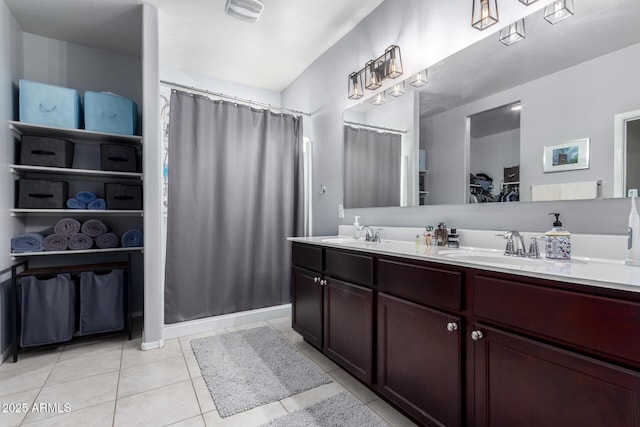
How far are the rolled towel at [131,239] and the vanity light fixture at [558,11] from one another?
314 cm

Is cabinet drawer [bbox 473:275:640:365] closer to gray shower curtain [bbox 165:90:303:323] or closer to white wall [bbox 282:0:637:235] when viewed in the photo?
white wall [bbox 282:0:637:235]

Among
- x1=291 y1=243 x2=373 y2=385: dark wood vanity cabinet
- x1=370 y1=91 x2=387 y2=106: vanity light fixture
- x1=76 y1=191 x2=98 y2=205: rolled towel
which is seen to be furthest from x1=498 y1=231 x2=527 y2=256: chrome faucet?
x1=76 y1=191 x2=98 y2=205: rolled towel

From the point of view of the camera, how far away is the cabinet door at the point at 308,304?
204cm

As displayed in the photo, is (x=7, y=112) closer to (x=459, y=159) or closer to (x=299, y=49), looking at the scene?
(x=299, y=49)

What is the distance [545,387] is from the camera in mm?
904

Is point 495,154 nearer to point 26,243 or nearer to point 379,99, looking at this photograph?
point 379,99

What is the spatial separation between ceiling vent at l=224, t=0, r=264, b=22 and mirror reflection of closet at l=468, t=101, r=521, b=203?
170cm

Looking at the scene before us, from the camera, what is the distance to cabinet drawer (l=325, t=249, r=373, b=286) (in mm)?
1604

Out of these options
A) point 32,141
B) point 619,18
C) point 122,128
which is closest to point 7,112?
point 32,141

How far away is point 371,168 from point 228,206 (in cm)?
134

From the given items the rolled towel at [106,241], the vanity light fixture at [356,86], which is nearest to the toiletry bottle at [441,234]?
the vanity light fixture at [356,86]

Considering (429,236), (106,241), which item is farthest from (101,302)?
(429,236)

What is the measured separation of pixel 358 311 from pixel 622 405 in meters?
1.06

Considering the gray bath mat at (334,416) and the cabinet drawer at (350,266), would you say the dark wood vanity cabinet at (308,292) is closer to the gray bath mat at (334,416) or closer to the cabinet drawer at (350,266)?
the cabinet drawer at (350,266)
